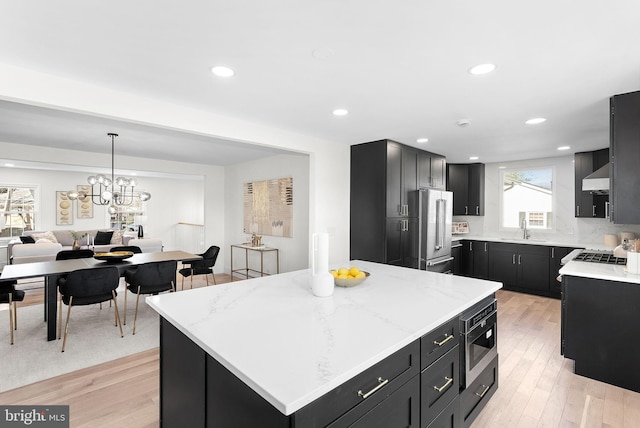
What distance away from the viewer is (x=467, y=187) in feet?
21.1

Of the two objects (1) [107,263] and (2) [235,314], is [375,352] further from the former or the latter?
(1) [107,263]

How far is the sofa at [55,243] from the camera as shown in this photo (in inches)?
234

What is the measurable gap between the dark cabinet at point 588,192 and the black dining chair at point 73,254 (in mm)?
7502

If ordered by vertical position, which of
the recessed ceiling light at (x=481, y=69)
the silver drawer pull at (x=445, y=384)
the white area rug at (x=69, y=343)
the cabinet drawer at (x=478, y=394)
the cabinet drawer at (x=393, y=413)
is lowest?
the white area rug at (x=69, y=343)

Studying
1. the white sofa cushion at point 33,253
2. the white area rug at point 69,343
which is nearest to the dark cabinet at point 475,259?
the white area rug at point 69,343

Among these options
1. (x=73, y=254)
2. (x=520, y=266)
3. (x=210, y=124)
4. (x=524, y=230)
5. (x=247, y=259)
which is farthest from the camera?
(x=247, y=259)

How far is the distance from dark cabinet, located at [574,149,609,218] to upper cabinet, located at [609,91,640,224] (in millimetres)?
2788

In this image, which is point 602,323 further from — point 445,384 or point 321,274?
point 321,274

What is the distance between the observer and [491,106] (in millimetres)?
2938

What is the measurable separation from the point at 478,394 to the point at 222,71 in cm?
276

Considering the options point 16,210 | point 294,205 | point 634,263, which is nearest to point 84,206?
point 16,210

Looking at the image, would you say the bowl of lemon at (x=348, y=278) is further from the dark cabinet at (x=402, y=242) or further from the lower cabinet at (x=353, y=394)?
the dark cabinet at (x=402, y=242)

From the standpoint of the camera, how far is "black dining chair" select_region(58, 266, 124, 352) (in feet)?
10.7

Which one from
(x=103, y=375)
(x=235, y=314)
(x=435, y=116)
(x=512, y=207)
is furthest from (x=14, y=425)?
(x=512, y=207)
